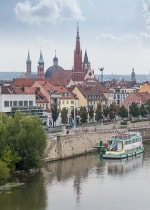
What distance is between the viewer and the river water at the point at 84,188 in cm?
3866

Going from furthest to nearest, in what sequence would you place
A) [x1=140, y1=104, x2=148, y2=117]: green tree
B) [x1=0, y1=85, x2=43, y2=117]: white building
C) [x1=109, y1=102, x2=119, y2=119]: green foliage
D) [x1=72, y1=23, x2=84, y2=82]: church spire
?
[x1=72, y1=23, x2=84, y2=82]: church spire < [x1=140, y1=104, x2=148, y2=117]: green tree < [x1=109, y1=102, x2=119, y2=119]: green foliage < [x1=0, y1=85, x2=43, y2=117]: white building

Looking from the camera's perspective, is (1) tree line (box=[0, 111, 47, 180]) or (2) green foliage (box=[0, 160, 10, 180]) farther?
(1) tree line (box=[0, 111, 47, 180])

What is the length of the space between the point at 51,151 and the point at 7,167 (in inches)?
417

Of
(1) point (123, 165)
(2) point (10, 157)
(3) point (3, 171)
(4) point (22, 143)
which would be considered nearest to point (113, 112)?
(1) point (123, 165)

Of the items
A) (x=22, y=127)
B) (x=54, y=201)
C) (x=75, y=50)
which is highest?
(x=75, y=50)

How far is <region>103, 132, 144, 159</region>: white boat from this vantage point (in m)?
57.8

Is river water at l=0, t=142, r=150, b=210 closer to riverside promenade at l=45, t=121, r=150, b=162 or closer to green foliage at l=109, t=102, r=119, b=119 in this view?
riverside promenade at l=45, t=121, r=150, b=162

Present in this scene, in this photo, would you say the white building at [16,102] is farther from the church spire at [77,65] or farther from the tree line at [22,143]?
the church spire at [77,65]

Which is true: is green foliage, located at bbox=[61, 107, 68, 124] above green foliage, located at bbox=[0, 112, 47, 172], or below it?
above

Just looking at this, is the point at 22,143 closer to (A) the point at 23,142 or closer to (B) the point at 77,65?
(A) the point at 23,142

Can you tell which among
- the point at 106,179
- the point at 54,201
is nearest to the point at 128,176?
the point at 106,179

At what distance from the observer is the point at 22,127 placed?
153 ft

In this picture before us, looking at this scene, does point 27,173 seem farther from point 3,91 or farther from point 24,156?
point 3,91

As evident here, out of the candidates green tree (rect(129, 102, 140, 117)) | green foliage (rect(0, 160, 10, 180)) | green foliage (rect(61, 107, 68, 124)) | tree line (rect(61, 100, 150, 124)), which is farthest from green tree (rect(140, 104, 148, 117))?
green foliage (rect(0, 160, 10, 180))
